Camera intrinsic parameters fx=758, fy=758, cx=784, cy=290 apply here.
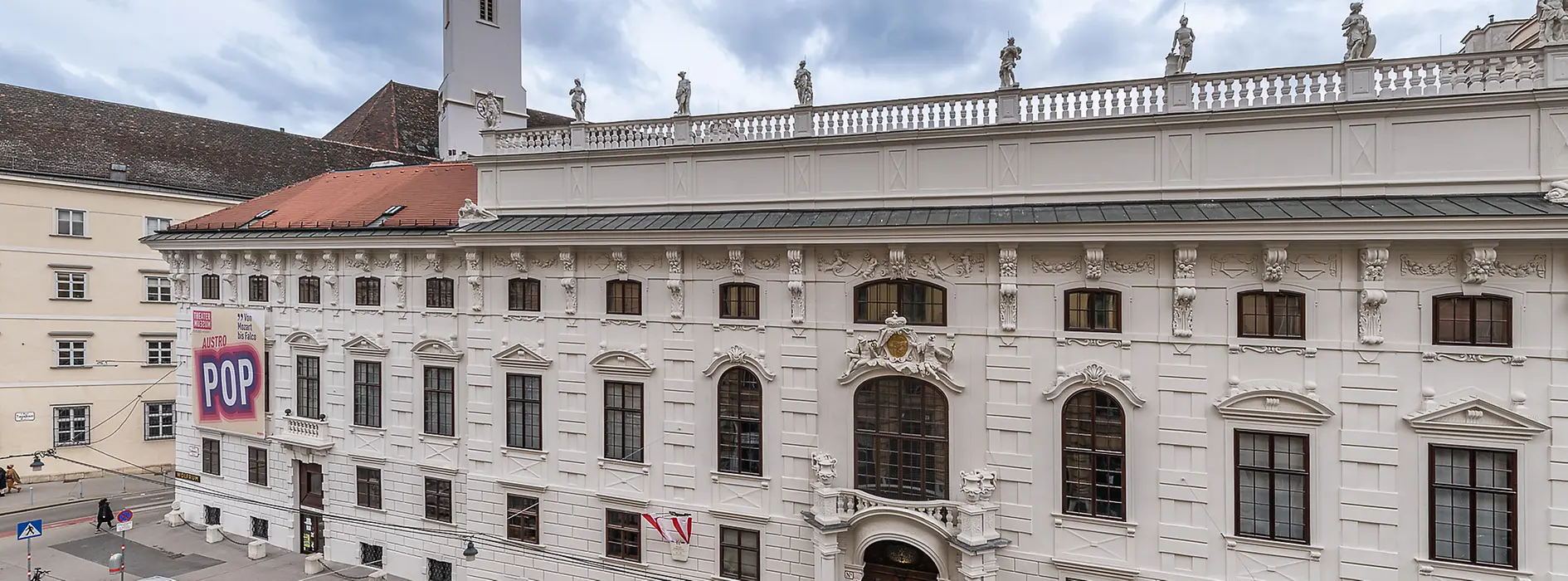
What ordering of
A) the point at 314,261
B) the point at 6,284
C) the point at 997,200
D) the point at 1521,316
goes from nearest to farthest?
the point at 1521,316 → the point at 997,200 → the point at 314,261 → the point at 6,284

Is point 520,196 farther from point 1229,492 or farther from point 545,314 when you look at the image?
point 1229,492

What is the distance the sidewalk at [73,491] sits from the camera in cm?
3216

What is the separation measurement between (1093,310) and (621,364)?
12110 millimetres

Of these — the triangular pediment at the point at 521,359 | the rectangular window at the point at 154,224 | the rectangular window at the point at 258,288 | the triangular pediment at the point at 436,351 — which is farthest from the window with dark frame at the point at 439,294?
the rectangular window at the point at 154,224

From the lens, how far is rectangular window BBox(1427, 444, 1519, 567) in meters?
14.2

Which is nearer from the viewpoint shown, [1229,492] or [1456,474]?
[1456,474]

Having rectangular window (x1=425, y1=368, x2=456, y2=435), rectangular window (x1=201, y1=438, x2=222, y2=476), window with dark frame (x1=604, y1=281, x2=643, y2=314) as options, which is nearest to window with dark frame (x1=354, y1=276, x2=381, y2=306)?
rectangular window (x1=425, y1=368, x2=456, y2=435)

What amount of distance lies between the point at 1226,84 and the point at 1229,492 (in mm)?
8560

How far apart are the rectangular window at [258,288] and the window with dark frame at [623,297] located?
14.9 meters

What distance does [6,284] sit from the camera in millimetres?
33562

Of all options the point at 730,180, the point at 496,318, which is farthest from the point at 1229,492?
the point at 496,318

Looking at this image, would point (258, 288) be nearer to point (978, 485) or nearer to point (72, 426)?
point (72, 426)

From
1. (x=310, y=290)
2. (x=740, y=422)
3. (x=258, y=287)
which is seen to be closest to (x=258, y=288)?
(x=258, y=287)

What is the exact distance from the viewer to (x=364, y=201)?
26.7 m
